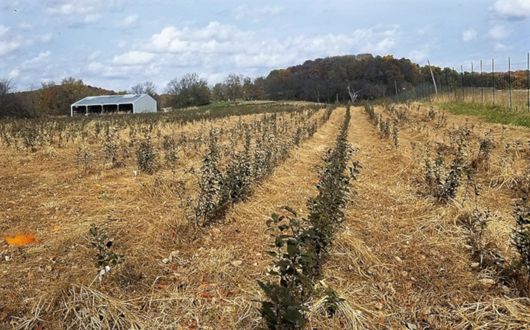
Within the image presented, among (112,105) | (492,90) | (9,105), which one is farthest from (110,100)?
(492,90)

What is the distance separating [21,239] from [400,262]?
3957 millimetres

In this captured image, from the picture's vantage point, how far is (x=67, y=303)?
346 centimetres

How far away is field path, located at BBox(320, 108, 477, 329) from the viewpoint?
3.53 metres

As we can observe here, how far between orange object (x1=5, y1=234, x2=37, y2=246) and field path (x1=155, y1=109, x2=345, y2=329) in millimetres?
1735

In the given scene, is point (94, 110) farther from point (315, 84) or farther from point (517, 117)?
point (517, 117)

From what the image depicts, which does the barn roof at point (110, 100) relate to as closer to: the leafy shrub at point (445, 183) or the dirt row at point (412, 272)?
the leafy shrub at point (445, 183)

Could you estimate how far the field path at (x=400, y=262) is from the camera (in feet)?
11.6

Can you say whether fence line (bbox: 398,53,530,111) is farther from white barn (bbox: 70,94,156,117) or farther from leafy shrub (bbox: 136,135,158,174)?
white barn (bbox: 70,94,156,117)

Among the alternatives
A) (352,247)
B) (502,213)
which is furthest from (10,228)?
(502,213)

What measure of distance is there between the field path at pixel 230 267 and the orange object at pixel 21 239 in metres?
1.74

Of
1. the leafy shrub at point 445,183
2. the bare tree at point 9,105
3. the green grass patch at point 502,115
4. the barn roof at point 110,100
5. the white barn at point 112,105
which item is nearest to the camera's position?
the leafy shrub at point 445,183

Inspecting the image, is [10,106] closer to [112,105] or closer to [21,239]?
[112,105]

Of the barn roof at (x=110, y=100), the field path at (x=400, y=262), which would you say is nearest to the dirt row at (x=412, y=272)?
the field path at (x=400, y=262)

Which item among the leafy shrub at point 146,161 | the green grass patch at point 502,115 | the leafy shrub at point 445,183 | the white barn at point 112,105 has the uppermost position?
the white barn at point 112,105
